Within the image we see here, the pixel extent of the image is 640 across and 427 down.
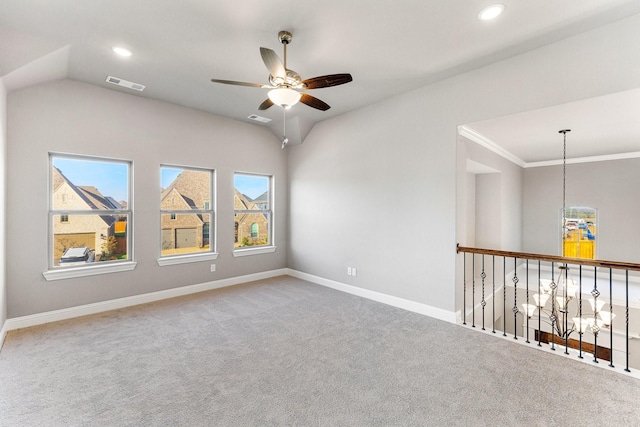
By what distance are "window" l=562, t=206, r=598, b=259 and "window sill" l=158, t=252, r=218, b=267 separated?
724 centimetres

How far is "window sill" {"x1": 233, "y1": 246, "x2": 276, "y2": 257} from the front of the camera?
526 cm

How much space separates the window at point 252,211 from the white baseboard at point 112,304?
0.69m

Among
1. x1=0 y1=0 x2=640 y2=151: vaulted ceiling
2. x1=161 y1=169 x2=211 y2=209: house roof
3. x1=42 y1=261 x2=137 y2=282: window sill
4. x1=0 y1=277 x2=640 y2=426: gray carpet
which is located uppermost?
x1=0 y1=0 x2=640 y2=151: vaulted ceiling

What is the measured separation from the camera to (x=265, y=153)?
5645 mm

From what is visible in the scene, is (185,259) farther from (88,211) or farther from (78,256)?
(88,211)

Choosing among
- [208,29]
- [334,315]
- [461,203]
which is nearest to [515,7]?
[461,203]

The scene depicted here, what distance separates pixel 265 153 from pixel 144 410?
449cm

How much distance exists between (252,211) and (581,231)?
7261mm

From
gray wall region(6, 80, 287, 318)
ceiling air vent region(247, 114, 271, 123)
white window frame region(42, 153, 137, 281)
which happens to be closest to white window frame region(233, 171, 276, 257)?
gray wall region(6, 80, 287, 318)

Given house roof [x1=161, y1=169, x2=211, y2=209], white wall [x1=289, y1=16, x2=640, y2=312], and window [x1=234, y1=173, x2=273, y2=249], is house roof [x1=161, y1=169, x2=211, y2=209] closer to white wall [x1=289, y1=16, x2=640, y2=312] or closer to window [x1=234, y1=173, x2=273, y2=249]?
window [x1=234, y1=173, x2=273, y2=249]

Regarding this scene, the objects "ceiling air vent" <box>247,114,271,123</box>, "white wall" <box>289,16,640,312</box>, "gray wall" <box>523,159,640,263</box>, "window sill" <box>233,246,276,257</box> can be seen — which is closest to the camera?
"white wall" <box>289,16,640,312</box>

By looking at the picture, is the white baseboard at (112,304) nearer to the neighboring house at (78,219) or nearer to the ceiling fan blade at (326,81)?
the neighboring house at (78,219)

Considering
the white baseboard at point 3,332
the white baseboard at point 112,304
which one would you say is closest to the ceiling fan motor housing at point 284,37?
the white baseboard at point 112,304

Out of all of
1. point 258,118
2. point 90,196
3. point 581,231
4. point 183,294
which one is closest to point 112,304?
point 183,294
